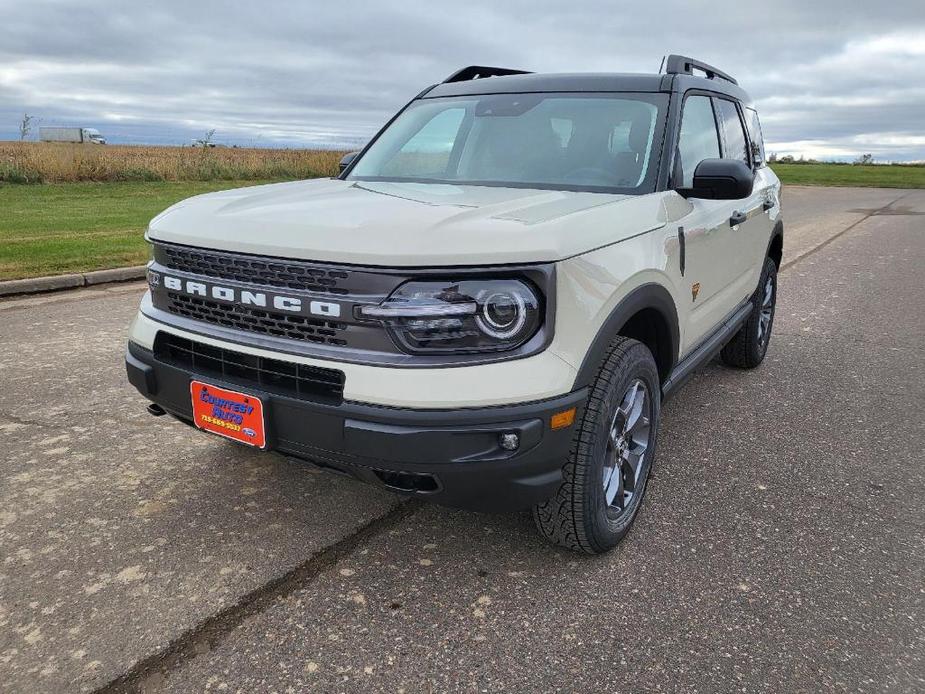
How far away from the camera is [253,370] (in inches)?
98.5

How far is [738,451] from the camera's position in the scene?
3848 mm

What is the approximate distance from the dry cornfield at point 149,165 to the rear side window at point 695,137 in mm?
18040

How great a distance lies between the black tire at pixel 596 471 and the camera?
2.46 m

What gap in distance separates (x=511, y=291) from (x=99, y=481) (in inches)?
85.7

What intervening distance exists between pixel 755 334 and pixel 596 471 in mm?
3026

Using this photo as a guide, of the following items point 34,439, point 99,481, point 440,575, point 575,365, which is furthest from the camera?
point 34,439

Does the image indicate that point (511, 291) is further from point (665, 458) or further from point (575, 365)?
point (665, 458)

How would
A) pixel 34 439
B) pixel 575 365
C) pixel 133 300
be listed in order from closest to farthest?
pixel 575 365
pixel 34 439
pixel 133 300

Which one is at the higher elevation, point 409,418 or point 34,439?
point 409,418

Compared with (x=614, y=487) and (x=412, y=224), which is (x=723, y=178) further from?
(x=412, y=224)

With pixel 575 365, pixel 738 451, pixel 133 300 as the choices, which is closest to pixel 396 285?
pixel 575 365

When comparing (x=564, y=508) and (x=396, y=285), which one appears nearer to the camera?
(x=396, y=285)

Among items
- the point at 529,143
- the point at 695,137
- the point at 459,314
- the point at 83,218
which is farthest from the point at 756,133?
the point at 83,218

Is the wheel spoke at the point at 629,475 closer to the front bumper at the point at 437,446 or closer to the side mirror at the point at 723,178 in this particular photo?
the front bumper at the point at 437,446
